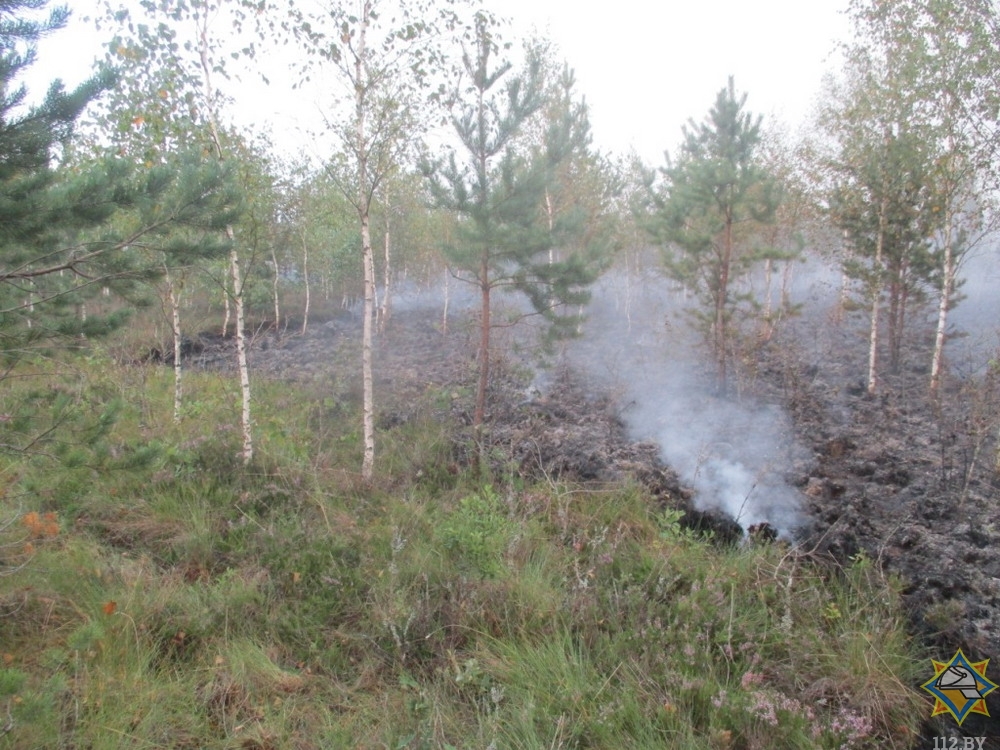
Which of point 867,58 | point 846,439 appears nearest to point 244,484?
point 846,439

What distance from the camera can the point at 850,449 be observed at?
7750mm

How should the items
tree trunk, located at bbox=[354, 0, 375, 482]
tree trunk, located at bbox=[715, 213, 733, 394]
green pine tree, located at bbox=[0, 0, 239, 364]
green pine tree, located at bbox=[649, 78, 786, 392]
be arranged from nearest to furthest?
green pine tree, located at bbox=[0, 0, 239, 364] → tree trunk, located at bbox=[354, 0, 375, 482] → green pine tree, located at bbox=[649, 78, 786, 392] → tree trunk, located at bbox=[715, 213, 733, 394]

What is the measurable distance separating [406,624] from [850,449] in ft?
22.9

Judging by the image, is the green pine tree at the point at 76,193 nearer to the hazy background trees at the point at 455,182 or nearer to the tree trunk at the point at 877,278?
the hazy background trees at the point at 455,182

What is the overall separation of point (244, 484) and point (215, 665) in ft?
10.2

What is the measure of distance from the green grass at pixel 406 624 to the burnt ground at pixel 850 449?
0.47 metres

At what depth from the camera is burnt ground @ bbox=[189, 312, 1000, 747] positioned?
14.2 ft

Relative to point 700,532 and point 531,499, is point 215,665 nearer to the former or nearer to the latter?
point 531,499

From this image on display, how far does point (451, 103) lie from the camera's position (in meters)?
7.30

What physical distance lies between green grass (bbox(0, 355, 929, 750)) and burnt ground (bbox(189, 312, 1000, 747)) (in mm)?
466

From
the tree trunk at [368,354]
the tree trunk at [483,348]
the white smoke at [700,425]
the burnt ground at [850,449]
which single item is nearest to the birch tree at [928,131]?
the burnt ground at [850,449]

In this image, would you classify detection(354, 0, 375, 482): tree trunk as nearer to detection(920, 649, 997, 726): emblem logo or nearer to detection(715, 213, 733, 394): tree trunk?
detection(920, 649, 997, 726): emblem logo

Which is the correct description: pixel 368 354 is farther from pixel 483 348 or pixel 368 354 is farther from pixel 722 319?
pixel 722 319

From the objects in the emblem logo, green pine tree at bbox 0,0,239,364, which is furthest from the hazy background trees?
the emblem logo
